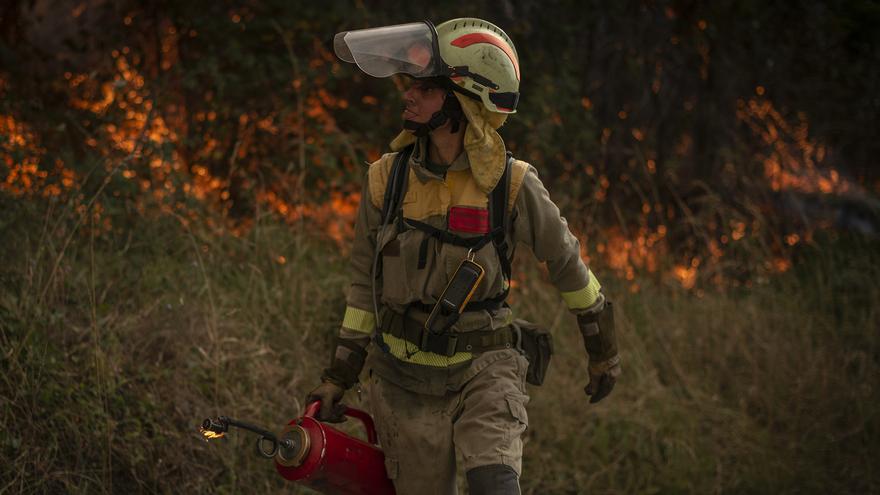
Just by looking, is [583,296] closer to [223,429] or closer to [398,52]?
[398,52]

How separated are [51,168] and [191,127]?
162cm

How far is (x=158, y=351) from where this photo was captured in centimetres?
450

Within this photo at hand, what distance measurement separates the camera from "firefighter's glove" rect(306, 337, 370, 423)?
340cm

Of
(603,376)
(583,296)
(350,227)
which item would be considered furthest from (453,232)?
(350,227)

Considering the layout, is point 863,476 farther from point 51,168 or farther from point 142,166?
point 51,168

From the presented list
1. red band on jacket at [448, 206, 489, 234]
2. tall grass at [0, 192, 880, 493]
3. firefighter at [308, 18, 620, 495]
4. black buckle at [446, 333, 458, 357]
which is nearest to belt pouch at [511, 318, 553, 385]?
firefighter at [308, 18, 620, 495]

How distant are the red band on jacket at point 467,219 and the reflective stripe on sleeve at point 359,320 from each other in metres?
0.49

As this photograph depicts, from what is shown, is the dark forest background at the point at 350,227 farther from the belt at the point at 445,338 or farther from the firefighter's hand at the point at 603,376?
the firefighter's hand at the point at 603,376

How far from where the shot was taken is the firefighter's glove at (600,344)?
138 inches

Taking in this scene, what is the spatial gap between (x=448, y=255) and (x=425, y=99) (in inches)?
20.0

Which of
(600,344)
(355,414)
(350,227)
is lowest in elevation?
(350,227)

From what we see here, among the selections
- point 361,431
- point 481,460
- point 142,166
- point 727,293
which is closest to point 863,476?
point 727,293

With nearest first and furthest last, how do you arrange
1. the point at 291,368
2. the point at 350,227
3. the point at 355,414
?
the point at 355,414 → the point at 291,368 → the point at 350,227

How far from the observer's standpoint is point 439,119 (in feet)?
10.8
